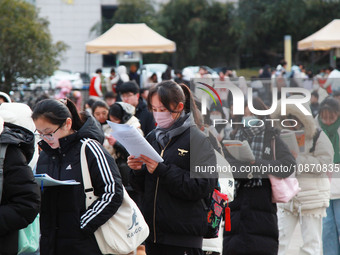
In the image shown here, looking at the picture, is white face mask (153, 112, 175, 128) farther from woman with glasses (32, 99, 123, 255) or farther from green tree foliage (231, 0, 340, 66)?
green tree foliage (231, 0, 340, 66)

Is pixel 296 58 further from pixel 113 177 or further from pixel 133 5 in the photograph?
pixel 113 177

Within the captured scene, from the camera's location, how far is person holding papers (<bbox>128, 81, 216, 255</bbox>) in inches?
171

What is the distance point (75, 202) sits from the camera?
4117mm

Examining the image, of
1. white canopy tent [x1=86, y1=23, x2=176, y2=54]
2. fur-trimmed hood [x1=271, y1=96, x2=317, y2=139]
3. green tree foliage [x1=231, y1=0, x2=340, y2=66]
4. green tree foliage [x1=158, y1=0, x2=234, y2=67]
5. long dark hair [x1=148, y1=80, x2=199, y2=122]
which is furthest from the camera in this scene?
green tree foliage [x1=158, y1=0, x2=234, y2=67]

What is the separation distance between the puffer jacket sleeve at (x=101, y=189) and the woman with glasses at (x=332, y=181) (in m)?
3.30

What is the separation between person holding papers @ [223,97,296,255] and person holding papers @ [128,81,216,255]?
44.2 inches

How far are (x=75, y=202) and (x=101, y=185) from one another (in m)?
0.20

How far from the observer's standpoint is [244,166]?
5.54 meters

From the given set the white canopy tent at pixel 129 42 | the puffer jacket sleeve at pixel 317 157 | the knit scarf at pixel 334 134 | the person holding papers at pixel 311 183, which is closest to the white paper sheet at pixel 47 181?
the person holding papers at pixel 311 183

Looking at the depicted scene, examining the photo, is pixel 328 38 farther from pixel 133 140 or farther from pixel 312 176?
pixel 133 140

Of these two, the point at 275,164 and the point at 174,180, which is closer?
the point at 174,180

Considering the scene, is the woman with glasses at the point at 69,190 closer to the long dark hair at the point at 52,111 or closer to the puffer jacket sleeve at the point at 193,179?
the long dark hair at the point at 52,111

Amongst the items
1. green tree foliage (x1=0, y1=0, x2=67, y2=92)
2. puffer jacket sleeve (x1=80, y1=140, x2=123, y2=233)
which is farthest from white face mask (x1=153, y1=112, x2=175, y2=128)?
green tree foliage (x1=0, y1=0, x2=67, y2=92)

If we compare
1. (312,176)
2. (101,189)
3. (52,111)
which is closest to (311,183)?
(312,176)
